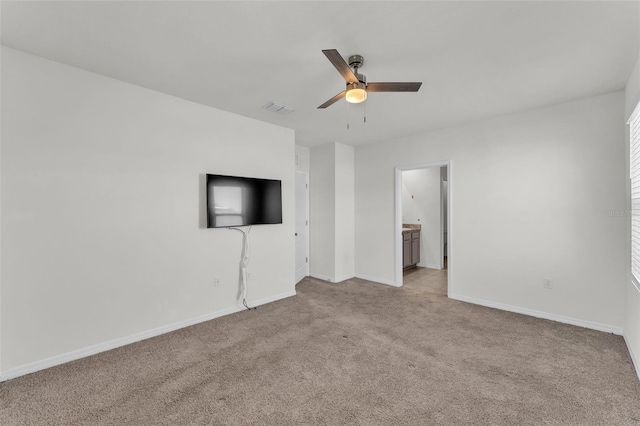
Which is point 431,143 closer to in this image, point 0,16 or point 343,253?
point 343,253

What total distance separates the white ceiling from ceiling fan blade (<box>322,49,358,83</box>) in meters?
0.25

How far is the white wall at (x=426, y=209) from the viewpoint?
627 cm

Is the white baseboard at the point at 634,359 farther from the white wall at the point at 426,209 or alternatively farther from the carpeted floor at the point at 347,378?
the white wall at the point at 426,209

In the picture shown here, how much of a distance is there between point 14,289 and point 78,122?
4.95 feet

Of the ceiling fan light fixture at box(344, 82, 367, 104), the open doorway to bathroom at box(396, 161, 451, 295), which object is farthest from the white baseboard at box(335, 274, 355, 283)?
the ceiling fan light fixture at box(344, 82, 367, 104)

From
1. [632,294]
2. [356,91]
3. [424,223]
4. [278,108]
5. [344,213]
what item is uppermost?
[278,108]

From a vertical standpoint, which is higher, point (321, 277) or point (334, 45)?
point (334, 45)

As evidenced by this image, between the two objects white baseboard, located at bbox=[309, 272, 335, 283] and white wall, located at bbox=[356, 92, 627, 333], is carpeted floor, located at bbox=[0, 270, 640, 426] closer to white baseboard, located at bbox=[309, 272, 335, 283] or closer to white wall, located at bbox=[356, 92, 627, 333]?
white wall, located at bbox=[356, 92, 627, 333]

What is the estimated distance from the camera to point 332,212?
16.6 ft

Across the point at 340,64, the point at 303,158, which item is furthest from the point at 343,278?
the point at 340,64

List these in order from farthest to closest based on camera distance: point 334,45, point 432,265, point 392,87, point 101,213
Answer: point 432,265 → point 101,213 → point 392,87 → point 334,45

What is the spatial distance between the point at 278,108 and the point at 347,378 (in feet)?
9.82

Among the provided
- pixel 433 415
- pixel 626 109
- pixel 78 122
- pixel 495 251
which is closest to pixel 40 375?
pixel 78 122

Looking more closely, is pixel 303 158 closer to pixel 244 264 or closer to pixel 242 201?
pixel 242 201
